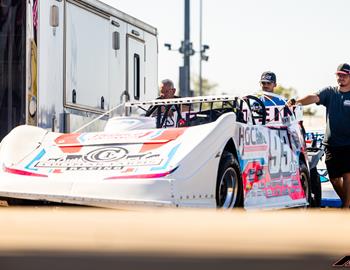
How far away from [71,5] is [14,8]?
1321 mm

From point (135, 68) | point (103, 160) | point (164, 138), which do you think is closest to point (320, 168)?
point (135, 68)

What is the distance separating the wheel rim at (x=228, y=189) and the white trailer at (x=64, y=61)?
9.48 ft

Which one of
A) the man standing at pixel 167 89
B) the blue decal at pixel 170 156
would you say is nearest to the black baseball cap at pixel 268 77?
the man standing at pixel 167 89

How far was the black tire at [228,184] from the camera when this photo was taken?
6.30 meters

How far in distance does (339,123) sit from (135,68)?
4.79 metres

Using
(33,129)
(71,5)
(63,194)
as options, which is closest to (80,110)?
(71,5)

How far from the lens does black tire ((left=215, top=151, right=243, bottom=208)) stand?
20.7ft

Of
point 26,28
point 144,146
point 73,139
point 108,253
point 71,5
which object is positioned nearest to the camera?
point 108,253

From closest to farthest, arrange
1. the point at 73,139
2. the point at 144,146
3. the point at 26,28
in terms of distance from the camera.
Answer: the point at 144,146
the point at 73,139
the point at 26,28

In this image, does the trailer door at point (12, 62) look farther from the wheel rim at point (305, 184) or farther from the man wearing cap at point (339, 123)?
the wheel rim at point (305, 184)

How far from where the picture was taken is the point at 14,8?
8.80 m

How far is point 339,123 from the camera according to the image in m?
8.55

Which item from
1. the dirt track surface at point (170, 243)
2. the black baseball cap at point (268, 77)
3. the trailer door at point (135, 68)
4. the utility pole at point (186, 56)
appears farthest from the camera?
the utility pole at point (186, 56)

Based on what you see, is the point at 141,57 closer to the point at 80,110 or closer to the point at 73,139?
the point at 80,110
